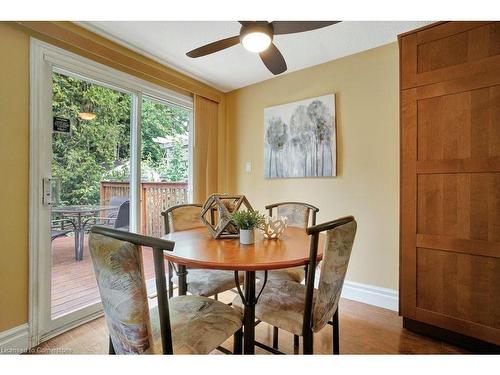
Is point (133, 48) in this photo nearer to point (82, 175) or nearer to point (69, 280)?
point (82, 175)

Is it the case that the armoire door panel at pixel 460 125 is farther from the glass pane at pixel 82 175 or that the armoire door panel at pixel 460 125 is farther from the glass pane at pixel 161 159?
the glass pane at pixel 82 175

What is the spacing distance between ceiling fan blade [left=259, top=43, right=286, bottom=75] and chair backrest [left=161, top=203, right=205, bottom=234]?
4.04 ft

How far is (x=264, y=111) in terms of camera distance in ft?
10.3

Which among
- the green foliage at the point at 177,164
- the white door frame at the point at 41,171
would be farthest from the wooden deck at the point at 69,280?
the green foliage at the point at 177,164

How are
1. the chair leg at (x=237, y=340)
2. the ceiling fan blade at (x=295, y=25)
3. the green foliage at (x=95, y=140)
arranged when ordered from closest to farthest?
the chair leg at (x=237, y=340)
the ceiling fan blade at (x=295, y=25)
the green foliage at (x=95, y=140)

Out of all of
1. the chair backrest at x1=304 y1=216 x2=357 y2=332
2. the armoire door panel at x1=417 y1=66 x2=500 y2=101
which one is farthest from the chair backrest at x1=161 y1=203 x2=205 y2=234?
the armoire door panel at x1=417 y1=66 x2=500 y2=101

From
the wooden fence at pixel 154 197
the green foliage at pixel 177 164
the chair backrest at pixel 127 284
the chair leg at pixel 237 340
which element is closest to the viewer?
the chair backrest at pixel 127 284

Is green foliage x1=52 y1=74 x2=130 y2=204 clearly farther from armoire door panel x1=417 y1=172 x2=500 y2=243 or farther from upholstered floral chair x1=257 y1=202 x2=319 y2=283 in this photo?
armoire door panel x1=417 y1=172 x2=500 y2=243

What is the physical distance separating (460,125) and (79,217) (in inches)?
110

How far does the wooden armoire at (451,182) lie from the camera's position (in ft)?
5.27

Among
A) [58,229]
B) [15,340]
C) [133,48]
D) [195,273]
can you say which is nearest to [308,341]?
[195,273]

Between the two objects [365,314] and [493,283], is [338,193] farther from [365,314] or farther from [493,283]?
[493,283]

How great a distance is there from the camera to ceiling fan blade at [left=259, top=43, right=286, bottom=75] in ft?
5.89

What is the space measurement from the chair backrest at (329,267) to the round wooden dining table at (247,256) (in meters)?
0.08
